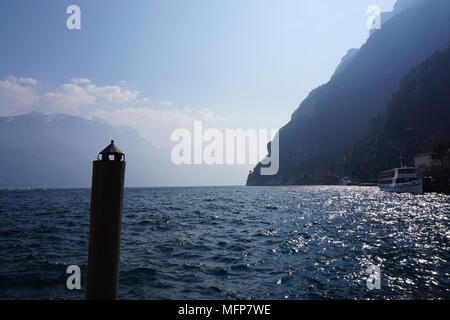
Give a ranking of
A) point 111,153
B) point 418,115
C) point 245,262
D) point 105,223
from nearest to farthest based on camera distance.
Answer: point 105,223 → point 111,153 → point 245,262 → point 418,115

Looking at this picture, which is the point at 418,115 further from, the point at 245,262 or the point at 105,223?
the point at 105,223

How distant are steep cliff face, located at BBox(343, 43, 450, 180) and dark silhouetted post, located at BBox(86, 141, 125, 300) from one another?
5973 inches

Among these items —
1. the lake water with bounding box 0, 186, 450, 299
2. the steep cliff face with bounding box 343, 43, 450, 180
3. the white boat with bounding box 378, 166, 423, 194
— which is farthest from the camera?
the steep cliff face with bounding box 343, 43, 450, 180

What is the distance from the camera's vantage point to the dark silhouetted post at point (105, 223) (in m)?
4.35

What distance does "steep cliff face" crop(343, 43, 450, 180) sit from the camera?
422ft

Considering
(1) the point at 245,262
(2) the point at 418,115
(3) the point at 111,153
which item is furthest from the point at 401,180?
(3) the point at 111,153

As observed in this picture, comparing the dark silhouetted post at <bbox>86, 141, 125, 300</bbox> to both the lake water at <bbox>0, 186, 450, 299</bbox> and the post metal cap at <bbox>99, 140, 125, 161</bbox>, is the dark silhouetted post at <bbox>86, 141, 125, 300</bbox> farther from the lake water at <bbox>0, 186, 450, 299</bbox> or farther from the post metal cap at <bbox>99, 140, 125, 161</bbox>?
the lake water at <bbox>0, 186, 450, 299</bbox>

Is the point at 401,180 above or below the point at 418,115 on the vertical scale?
below

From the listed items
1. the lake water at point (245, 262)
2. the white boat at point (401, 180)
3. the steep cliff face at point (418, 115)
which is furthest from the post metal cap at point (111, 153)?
the steep cliff face at point (418, 115)

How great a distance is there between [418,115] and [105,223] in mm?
164450

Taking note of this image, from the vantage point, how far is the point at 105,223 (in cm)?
438

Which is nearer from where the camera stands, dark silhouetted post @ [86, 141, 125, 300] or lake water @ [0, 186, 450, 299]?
dark silhouetted post @ [86, 141, 125, 300]

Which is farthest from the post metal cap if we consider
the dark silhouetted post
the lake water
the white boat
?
the white boat
